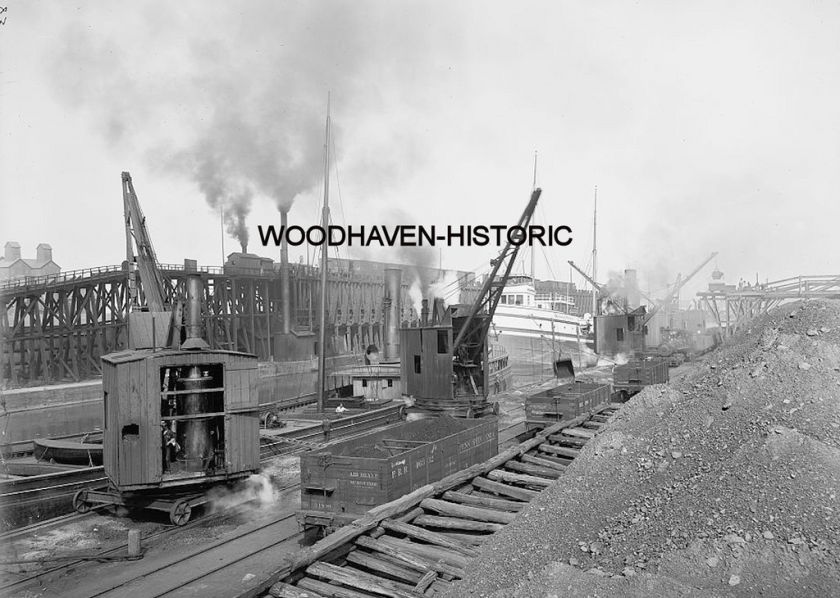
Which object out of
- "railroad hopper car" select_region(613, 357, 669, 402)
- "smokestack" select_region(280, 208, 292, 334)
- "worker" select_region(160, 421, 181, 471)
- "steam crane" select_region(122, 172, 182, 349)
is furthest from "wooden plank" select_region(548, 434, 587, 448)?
"smokestack" select_region(280, 208, 292, 334)

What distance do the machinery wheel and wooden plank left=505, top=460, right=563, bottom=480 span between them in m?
9.40

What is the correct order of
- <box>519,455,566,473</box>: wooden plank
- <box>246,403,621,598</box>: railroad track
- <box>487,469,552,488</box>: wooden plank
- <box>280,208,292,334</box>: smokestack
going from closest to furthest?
<box>246,403,621,598</box>: railroad track < <box>487,469,552,488</box>: wooden plank < <box>519,455,566,473</box>: wooden plank < <box>280,208,292,334</box>: smokestack

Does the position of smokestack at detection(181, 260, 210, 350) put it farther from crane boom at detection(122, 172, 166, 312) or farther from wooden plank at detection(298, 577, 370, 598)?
wooden plank at detection(298, 577, 370, 598)

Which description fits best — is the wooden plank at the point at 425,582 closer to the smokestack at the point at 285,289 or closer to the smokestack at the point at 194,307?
the smokestack at the point at 194,307

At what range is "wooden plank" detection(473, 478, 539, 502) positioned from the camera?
32.9 feet

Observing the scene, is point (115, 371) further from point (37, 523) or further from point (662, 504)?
point (662, 504)

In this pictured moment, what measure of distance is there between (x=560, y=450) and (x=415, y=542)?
5448 millimetres

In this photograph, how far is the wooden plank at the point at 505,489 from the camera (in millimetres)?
10016

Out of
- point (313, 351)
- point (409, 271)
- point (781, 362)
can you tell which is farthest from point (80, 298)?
point (781, 362)

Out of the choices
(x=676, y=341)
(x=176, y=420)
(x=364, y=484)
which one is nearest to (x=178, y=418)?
(x=176, y=420)

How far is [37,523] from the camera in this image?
13.6 metres

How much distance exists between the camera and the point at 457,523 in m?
8.62

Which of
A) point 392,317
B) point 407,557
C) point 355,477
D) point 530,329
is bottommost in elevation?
point 407,557

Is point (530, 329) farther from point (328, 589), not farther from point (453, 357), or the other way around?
point (328, 589)
